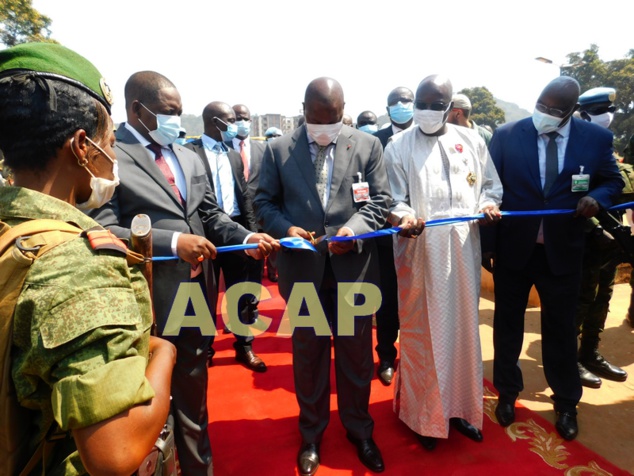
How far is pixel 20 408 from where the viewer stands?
88 cm

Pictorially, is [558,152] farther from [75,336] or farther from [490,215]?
[75,336]

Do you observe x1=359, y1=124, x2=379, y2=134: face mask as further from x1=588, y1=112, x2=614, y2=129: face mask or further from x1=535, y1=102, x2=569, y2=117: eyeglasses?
x1=535, y1=102, x2=569, y2=117: eyeglasses

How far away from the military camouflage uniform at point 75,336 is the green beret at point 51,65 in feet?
0.97

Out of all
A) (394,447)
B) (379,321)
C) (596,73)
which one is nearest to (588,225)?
(379,321)

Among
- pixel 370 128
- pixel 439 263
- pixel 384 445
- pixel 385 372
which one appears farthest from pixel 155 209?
pixel 370 128

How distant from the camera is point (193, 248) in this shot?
186 cm

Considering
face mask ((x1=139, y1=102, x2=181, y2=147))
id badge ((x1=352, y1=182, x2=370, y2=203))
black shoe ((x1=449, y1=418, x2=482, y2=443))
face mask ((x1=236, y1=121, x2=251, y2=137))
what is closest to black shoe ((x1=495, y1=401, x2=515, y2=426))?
black shoe ((x1=449, y1=418, x2=482, y2=443))

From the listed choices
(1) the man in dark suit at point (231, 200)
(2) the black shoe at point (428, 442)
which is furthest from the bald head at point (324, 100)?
(2) the black shoe at point (428, 442)

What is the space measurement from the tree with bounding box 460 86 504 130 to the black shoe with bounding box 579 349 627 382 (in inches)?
1299

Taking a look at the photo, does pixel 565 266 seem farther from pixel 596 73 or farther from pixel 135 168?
pixel 596 73

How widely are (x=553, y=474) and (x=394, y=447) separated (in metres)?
0.88

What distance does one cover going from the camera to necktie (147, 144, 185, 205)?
213 centimetres

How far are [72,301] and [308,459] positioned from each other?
2010 millimetres

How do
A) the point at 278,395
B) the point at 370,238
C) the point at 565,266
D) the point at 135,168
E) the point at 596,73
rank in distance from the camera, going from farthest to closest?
the point at 596,73, the point at 278,395, the point at 565,266, the point at 370,238, the point at 135,168
